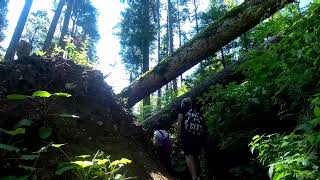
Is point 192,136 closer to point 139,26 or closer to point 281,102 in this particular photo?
point 281,102

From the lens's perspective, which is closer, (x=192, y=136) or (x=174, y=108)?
(x=192, y=136)

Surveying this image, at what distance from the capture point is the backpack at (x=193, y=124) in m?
6.30

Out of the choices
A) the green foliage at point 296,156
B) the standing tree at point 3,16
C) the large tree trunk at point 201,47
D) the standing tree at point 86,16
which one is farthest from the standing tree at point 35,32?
the green foliage at point 296,156

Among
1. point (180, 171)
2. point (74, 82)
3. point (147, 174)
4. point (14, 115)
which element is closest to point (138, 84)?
point (180, 171)

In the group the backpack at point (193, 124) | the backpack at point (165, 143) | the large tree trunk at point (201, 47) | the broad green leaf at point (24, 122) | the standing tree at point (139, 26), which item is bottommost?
the broad green leaf at point (24, 122)

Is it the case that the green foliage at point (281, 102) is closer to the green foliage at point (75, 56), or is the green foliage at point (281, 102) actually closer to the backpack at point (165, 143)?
the backpack at point (165, 143)

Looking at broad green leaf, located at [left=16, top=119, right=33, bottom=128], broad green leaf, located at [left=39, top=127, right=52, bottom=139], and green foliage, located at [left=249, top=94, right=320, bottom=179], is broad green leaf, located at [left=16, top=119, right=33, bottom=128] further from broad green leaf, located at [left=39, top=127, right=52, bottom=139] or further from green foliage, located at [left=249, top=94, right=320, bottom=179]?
green foliage, located at [left=249, top=94, right=320, bottom=179]

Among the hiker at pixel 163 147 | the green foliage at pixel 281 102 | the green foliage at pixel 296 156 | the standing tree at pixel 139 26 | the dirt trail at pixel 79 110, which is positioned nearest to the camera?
the green foliage at pixel 296 156

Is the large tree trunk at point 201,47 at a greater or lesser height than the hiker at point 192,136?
greater

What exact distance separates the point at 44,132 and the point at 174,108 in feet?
15.9

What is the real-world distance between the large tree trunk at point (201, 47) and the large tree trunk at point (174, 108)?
0.60 meters

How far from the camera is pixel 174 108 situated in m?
8.45

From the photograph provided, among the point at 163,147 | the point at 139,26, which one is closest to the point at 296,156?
the point at 163,147

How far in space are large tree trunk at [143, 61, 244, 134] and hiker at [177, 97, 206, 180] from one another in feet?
5.98
